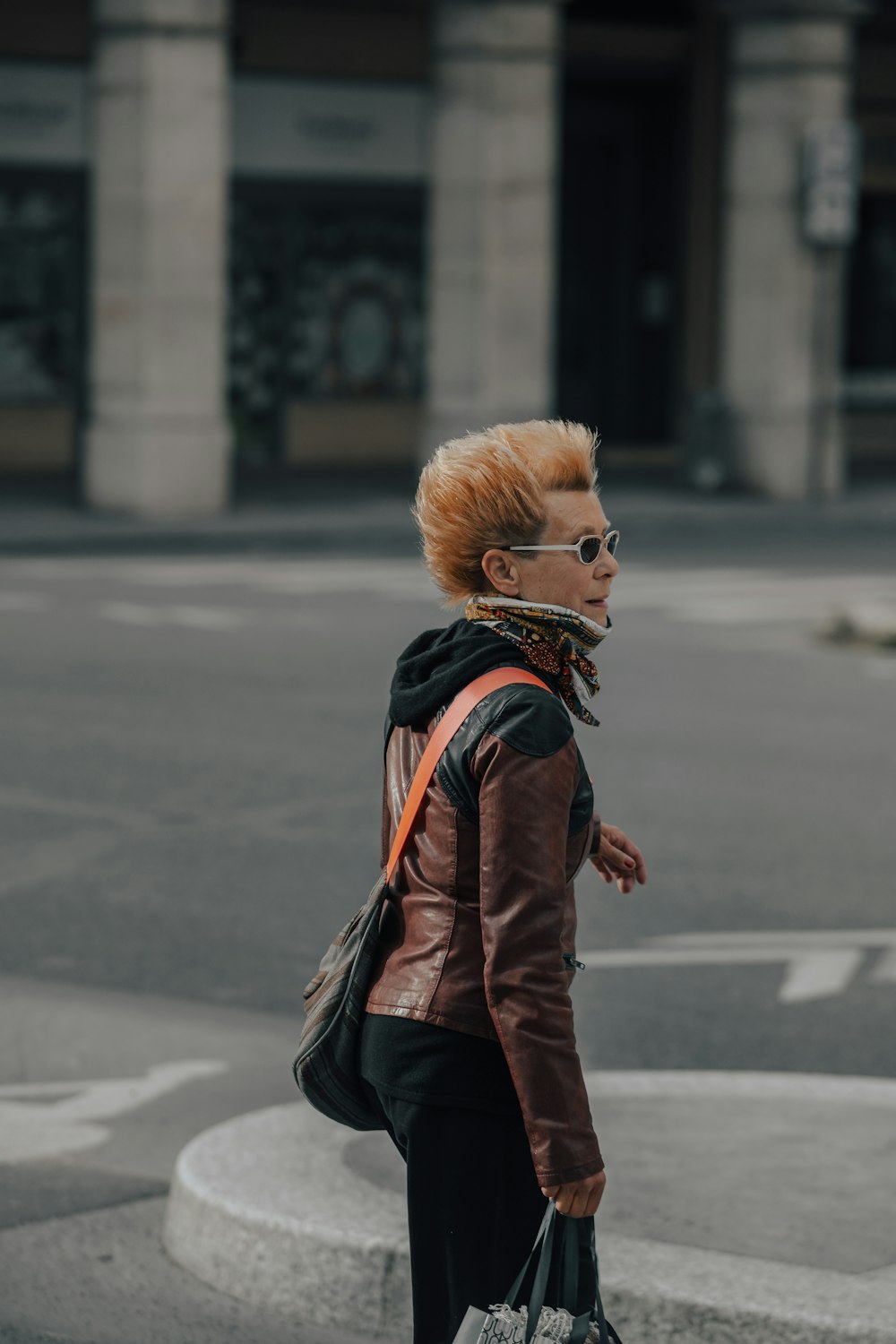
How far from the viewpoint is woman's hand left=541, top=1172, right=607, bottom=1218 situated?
317 centimetres

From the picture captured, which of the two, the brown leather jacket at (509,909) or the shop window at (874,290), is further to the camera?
the shop window at (874,290)

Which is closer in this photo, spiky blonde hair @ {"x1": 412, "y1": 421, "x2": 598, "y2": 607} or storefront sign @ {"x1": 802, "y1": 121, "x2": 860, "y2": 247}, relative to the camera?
spiky blonde hair @ {"x1": 412, "y1": 421, "x2": 598, "y2": 607}

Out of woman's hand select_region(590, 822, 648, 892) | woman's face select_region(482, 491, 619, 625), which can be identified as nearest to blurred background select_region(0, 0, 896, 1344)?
woman's hand select_region(590, 822, 648, 892)

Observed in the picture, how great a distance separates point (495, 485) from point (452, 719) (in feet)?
1.04

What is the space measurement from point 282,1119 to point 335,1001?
1.82 m

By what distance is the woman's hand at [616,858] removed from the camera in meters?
3.80

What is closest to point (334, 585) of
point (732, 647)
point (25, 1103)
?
point (732, 647)

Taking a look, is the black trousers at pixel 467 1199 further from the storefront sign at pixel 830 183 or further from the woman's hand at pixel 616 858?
the storefront sign at pixel 830 183

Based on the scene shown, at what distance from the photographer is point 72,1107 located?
19.5 feet

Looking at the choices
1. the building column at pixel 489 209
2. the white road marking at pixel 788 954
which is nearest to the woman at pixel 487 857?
the white road marking at pixel 788 954

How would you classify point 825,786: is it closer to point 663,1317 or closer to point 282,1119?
point 282,1119

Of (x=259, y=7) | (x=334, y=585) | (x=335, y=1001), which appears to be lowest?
(x=334, y=585)

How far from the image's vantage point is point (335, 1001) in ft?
11.3

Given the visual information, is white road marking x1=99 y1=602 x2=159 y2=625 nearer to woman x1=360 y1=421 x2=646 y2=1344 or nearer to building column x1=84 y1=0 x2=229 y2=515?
building column x1=84 y1=0 x2=229 y2=515
